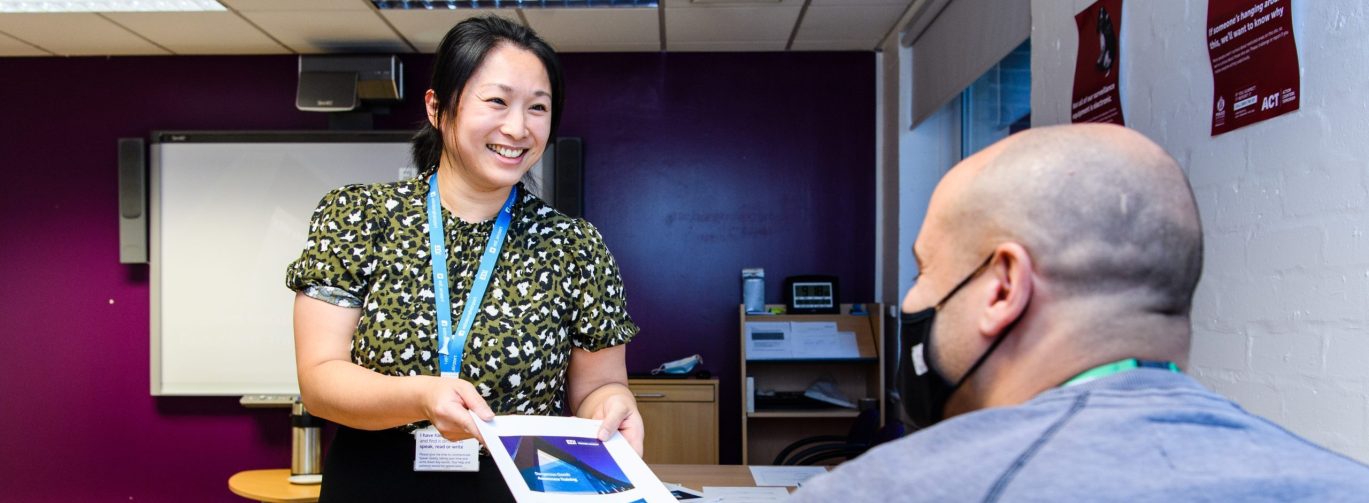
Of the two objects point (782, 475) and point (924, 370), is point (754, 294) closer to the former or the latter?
point (782, 475)

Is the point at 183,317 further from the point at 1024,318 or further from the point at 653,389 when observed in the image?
the point at 1024,318

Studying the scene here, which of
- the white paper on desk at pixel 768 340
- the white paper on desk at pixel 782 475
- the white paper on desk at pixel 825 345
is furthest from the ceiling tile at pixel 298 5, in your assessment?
the white paper on desk at pixel 782 475

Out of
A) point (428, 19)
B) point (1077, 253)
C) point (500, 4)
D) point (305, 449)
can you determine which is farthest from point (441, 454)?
point (428, 19)

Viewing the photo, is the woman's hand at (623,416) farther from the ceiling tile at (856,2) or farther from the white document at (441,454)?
the ceiling tile at (856,2)

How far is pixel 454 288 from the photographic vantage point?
1562mm

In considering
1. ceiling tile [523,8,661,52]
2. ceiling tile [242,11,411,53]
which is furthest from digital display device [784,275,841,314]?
ceiling tile [242,11,411,53]

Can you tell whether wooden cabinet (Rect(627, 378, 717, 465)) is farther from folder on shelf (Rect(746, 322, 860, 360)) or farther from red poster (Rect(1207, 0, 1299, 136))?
red poster (Rect(1207, 0, 1299, 136))

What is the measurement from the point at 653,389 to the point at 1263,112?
343 cm

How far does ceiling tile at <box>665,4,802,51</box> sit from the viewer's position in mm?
4488

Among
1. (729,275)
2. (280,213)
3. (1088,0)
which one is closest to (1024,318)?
(1088,0)

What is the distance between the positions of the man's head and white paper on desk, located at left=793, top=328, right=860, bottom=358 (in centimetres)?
406

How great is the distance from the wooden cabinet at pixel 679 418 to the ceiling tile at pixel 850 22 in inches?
70.1

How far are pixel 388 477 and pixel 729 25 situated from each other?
3569 millimetres

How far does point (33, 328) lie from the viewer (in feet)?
17.7
